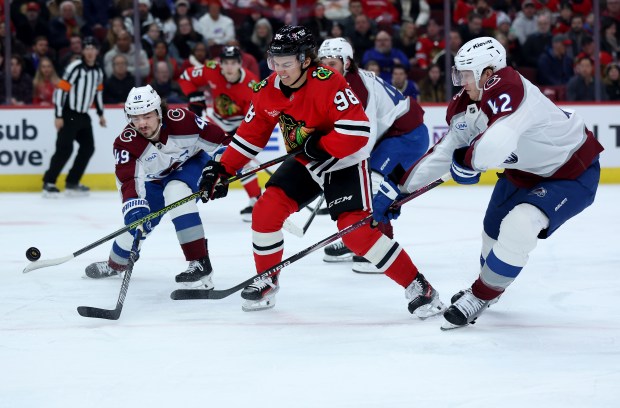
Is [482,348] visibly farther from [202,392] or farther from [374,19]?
[374,19]

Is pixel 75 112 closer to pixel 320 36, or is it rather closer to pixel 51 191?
pixel 51 191

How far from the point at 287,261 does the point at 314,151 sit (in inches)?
16.0

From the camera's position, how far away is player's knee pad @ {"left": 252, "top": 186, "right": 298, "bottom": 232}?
11.3ft

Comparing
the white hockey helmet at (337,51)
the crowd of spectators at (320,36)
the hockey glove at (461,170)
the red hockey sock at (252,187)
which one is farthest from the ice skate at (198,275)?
the crowd of spectators at (320,36)

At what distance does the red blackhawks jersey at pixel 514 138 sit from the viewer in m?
2.99

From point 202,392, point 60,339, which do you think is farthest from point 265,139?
point 202,392

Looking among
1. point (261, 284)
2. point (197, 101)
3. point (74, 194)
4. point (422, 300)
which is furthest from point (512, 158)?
point (74, 194)

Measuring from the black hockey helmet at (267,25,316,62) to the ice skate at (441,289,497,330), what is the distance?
3.19 ft

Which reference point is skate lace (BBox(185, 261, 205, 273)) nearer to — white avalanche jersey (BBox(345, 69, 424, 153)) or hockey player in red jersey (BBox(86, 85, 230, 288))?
hockey player in red jersey (BBox(86, 85, 230, 288))

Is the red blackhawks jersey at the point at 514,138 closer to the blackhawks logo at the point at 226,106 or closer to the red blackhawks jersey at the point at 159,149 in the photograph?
the red blackhawks jersey at the point at 159,149

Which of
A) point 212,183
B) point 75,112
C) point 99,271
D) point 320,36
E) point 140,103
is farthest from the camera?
point 320,36

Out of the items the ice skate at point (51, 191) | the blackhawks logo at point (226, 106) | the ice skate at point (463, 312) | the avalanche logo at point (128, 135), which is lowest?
the ice skate at point (51, 191)

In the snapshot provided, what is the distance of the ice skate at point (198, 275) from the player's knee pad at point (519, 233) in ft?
4.22

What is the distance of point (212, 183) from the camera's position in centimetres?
350
